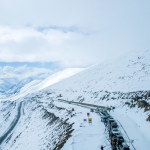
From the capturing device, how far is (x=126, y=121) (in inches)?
1085

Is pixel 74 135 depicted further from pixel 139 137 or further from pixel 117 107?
pixel 117 107

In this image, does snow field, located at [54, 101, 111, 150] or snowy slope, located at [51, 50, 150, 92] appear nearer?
snow field, located at [54, 101, 111, 150]

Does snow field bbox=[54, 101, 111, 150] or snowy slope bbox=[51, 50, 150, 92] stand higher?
snowy slope bbox=[51, 50, 150, 92]

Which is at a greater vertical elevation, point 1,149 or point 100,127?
point 100,127

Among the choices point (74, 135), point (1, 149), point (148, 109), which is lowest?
point (1, 149)

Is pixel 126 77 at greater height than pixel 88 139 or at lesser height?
greater

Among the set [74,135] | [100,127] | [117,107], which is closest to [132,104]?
[117,107]

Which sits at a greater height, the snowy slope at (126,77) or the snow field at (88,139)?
the snowy slope at (126,77)

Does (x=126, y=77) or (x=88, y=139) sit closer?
(x=88, y=139)

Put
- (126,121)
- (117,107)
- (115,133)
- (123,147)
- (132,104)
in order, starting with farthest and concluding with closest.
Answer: (117,107)
(132,104)
(126,121)
(115,133)
(123,147)

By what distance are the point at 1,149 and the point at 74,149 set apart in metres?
33.2

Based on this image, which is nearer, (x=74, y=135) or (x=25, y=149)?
(x=74, y=135)

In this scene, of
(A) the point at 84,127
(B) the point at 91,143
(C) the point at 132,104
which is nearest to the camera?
(B) the point at 91,143

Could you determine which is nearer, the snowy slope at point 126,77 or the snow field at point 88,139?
the snow field at point 88,139
